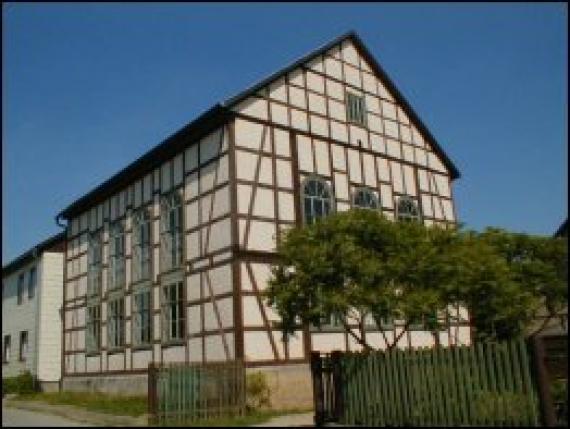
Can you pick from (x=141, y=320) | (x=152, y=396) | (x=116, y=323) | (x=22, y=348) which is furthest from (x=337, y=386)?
(x=22, y=348)

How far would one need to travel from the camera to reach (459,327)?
83.4 ft

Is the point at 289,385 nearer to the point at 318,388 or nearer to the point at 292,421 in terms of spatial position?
the point at 292,421

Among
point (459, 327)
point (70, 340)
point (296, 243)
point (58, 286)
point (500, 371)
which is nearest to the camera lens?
point (500, 371)

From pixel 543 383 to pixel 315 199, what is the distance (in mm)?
12321

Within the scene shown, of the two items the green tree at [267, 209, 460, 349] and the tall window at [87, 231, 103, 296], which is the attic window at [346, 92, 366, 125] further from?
the tall window at [87, 231, 103, 296]

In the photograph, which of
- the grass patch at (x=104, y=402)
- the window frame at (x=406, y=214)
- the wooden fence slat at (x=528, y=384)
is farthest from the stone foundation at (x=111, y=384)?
the wooden fence slat at (x=528, y=384)

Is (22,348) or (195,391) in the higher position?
(22,348)

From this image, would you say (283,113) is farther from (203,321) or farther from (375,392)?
(375,392)

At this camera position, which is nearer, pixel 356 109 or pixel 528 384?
pixel 528 384

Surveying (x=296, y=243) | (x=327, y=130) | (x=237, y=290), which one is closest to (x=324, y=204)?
(x=327, y=130)

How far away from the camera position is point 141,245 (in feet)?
81.4

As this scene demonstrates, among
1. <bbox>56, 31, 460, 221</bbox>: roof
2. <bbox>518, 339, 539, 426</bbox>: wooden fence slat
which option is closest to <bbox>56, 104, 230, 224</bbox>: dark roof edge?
<bbox>56, 31, 460, 221</bbox>: roof

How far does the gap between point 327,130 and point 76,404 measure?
40.7ft

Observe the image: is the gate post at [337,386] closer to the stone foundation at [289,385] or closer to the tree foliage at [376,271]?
the tree foliage at [376,271]
